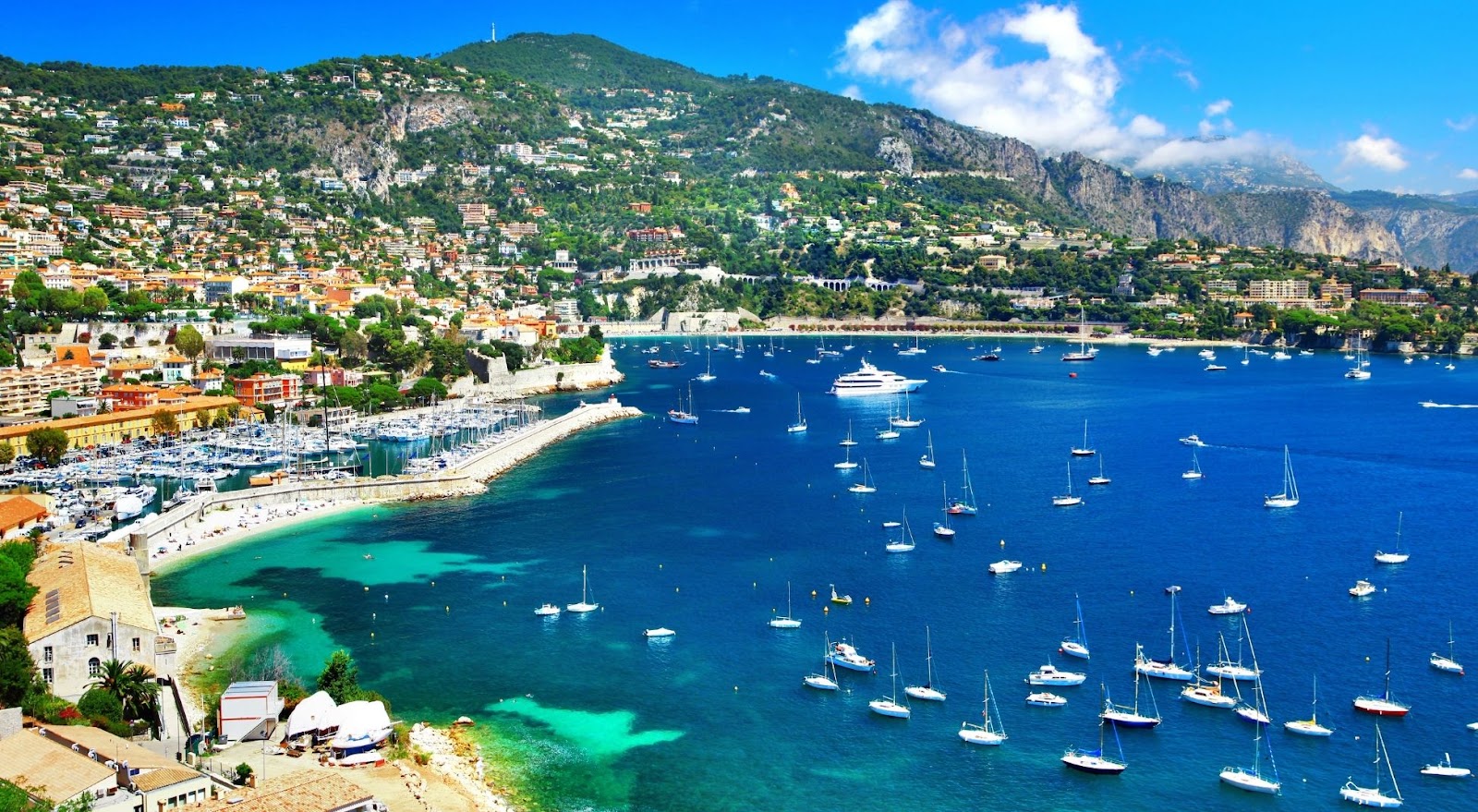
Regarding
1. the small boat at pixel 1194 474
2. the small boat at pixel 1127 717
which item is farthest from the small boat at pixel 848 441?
the small boat at pixel 1127 717

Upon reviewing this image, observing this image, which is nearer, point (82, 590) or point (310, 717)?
point (310, 717)

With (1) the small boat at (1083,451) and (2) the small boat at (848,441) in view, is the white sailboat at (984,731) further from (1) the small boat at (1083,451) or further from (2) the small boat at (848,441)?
(2) the small boat at (848,441)

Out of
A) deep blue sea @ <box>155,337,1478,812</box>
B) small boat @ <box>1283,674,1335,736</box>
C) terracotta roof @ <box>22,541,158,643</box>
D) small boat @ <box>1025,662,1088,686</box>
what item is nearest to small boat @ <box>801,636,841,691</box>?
deep blue sea @ <box>155,337,1478,812</box>

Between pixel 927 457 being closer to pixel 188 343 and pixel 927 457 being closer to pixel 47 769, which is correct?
pixel 47 769

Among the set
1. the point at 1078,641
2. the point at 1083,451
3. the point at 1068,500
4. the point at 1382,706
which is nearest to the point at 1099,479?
the point at 1068,500

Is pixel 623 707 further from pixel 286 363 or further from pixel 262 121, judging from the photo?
pixel 262 121

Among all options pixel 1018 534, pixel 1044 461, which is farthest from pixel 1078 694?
pixel 1044 461

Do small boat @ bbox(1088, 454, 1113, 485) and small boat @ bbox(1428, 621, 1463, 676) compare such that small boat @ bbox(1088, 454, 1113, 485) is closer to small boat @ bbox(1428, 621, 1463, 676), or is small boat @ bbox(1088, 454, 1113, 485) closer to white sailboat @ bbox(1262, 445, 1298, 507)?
white sailboat @ bbox(1262, 445, 1298, 507)
